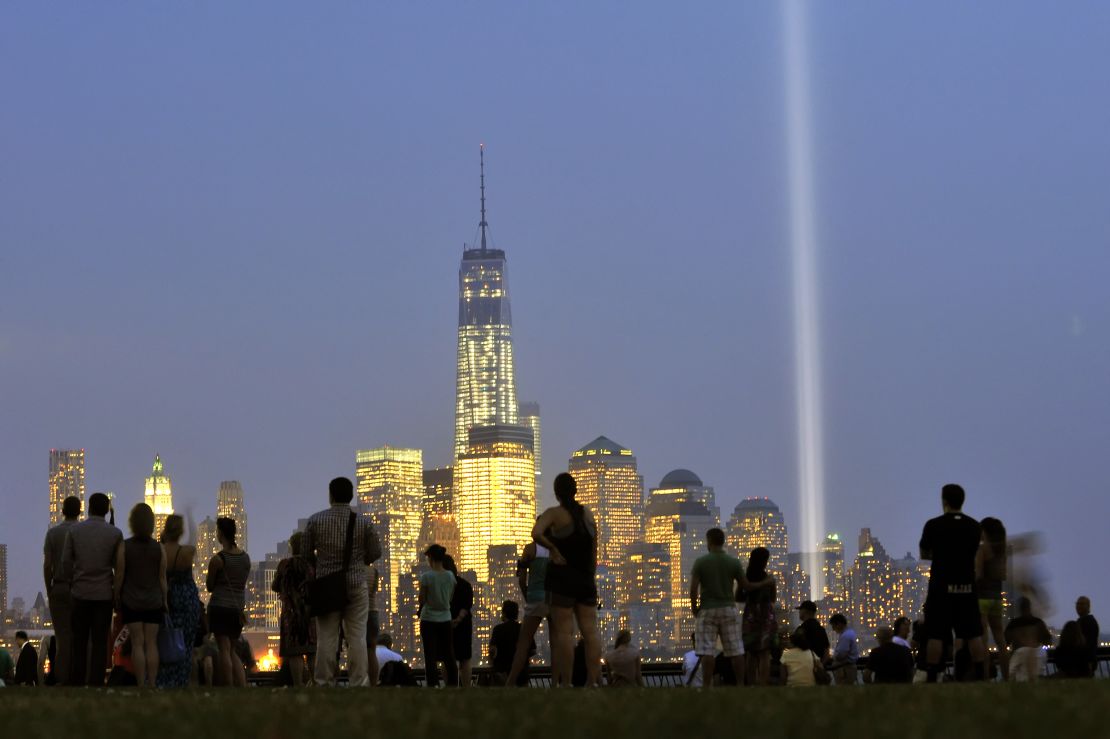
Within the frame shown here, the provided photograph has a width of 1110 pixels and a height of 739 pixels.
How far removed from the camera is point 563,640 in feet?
48.9

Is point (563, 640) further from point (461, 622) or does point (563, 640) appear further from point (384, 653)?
point (384, 653)

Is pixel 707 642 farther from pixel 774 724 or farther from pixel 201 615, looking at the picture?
pixel 774 724

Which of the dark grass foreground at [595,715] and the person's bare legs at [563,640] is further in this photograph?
the person's bare legs at [563,640]

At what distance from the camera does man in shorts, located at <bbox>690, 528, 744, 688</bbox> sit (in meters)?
17.1

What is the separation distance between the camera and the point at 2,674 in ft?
69.9

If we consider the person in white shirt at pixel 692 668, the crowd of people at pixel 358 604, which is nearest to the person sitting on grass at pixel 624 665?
the person in white shirt at pixel 692 668

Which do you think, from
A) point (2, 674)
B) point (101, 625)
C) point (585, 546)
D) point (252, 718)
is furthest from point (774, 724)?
point (2, 674)

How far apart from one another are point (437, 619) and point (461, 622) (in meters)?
0.74

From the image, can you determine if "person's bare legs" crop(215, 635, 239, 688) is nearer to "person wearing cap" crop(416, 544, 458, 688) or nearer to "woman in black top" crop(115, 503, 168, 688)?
"woman in black top" crop(115, 503, 168, 688)

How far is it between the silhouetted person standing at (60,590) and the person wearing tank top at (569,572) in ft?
13.1

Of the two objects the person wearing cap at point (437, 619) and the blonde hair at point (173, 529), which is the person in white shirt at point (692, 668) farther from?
the blonde hair at point (173, 529)

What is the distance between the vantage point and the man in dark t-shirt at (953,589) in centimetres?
1505

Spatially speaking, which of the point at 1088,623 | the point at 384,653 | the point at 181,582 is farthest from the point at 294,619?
the point at 1088,623

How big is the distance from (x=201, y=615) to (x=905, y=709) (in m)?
10.5
